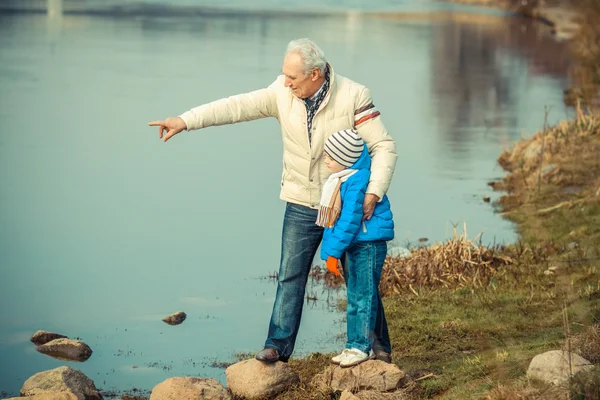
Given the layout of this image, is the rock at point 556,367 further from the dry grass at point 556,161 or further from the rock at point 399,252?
the dry grass at point 556,161

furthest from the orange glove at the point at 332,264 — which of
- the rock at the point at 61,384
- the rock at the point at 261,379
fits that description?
the rock at the point at 61,384

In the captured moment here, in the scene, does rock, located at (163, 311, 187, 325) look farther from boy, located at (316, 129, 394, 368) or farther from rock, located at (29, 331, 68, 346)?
boy, located at (316, 129, 394, 368)

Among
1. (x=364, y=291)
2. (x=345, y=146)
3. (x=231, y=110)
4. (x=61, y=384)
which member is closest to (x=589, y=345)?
(x=364, y=291)

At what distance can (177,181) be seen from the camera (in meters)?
16.4

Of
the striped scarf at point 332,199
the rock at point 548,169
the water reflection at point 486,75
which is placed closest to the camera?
the striped scarf at point 332,199

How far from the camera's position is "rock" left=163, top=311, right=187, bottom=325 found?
1023cm

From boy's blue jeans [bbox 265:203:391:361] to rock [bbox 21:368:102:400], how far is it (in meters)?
1.43

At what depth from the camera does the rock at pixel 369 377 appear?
705 centimetres

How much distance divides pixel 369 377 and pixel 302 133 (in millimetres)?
1515

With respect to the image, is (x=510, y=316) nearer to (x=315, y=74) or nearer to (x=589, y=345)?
(x=589, y=345)

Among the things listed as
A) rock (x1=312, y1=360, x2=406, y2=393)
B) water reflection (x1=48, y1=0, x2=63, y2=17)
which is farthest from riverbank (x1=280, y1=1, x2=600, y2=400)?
water reflection (x1=48, y1=0, x2=63, y2=17)

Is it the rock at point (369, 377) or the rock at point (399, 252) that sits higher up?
the rock at point (399, 252)

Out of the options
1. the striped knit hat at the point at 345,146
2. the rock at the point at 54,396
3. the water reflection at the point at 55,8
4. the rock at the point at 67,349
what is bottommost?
the rock at the point at 67,349

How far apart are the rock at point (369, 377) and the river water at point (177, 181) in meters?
2.04
